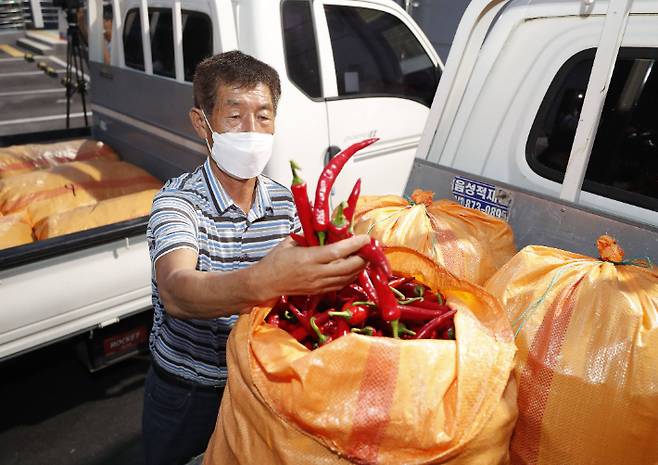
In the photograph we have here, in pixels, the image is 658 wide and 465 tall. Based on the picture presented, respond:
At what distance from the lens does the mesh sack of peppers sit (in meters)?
1.09

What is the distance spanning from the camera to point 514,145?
238 centimetres

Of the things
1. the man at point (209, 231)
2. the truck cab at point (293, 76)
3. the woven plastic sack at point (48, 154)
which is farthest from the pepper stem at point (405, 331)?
the woven plastic sack at point (48, 154)

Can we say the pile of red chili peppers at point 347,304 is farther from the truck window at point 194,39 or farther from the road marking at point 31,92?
the road marking at point 31,92

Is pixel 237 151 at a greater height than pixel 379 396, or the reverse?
pixel 237 151

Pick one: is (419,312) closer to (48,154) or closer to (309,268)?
(309,268)

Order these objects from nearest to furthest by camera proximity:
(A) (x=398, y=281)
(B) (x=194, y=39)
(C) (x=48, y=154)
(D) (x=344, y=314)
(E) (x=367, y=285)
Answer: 1. (D) (x=344, y=314)
2. (E) (x=367, y=285)
3. (A) (x=398, y=281)
4. (B) (x=194, y=39)
5. (C) (x=48, y=154)

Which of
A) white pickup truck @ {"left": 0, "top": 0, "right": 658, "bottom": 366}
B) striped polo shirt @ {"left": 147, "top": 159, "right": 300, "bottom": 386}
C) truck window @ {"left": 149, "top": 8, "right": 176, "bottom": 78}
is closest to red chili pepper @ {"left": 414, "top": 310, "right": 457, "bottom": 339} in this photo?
striped polo shirt @ {"left": 147, "top": 159, "right": 300, "bottom": 386}

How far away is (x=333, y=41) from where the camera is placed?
3.97m

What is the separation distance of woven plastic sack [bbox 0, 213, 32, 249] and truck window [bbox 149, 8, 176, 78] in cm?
152

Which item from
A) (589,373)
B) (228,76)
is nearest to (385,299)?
(589,373)

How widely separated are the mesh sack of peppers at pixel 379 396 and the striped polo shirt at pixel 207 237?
0.47m

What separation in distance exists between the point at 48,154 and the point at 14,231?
1749 mm

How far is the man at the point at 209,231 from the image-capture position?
1584 millimetres

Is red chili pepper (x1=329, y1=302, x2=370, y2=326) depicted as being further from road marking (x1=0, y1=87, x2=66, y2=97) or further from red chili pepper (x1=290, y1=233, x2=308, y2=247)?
road marking (x1=0, y1=87, x2=66, y2=97)
